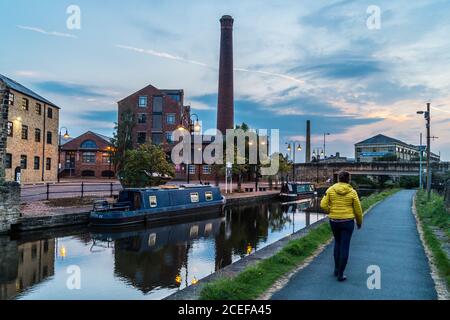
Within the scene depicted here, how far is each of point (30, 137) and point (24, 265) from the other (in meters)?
23.0

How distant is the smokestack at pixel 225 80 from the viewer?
48.9m

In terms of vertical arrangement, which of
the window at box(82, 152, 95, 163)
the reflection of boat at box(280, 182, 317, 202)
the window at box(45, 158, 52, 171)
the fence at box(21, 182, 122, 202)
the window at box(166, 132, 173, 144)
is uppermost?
the window at box(166, 132, 173, 144)

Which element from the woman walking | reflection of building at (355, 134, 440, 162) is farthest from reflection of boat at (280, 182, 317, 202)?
reflection of building at (355, 134, 440, 162)

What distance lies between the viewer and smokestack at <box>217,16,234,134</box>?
48906mm

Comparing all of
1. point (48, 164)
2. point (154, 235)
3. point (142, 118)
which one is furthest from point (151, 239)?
point (142, 118)

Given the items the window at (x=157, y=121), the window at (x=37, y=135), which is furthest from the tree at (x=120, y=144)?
the window at (x=157, y=121)

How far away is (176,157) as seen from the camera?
47000mm

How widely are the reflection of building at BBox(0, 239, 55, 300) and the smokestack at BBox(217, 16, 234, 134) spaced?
123 feet

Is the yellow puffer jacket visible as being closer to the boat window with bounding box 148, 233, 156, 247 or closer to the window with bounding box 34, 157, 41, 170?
the boat window with bounding box 148, 233, 156, 247

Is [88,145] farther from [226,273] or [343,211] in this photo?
[343,211]

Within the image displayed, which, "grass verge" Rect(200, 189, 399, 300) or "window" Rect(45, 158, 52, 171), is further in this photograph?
"window" Rect(45, 158, 52, 171)

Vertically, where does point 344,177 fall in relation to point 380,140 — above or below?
below

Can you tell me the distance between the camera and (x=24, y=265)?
1016 centimetres

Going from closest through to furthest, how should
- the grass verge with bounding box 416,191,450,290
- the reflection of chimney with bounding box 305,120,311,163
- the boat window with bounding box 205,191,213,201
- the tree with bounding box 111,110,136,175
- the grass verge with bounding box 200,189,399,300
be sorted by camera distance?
the grass verge with bounding box 200,189,399,300, the grass verge with bounding box 416,191,450,290, the boat window with bounding box 205,191,213,201, the tree with bounding box 111,110,136,175, the reflection of chimney with bounding box 305,120,311,163
